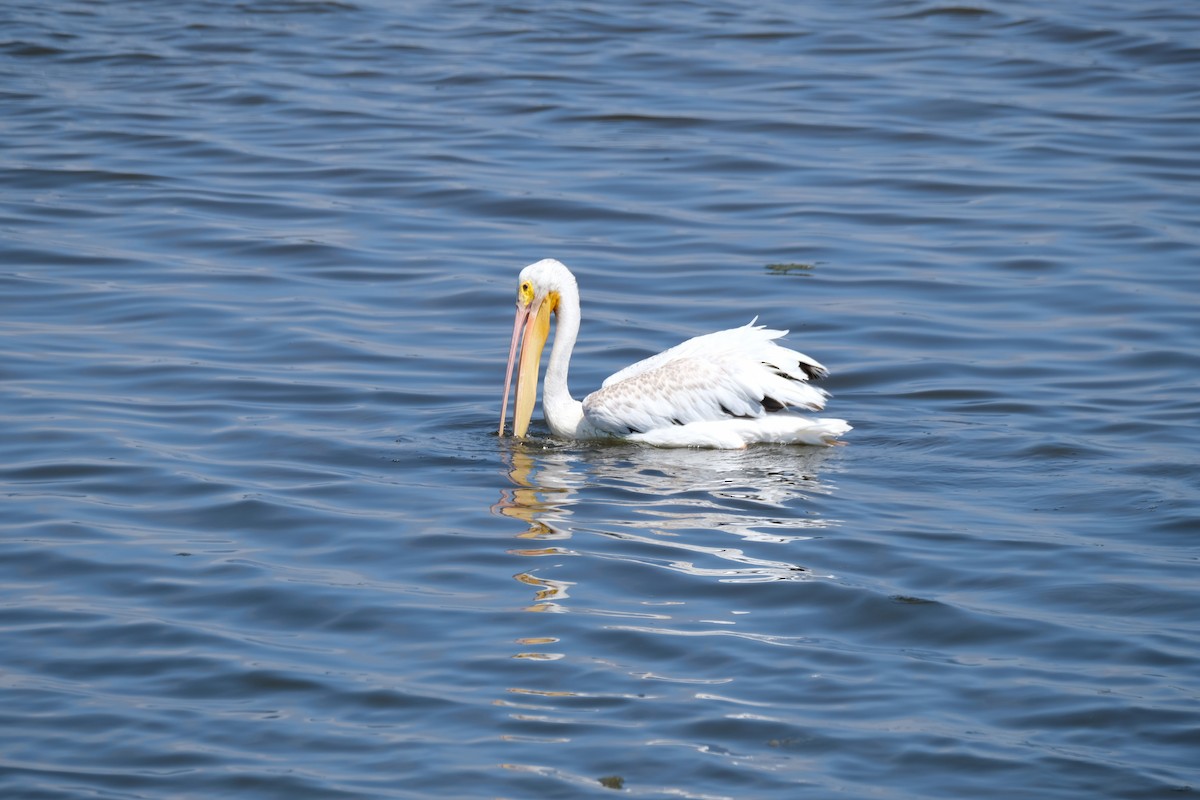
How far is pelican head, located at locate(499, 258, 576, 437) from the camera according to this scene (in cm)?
833

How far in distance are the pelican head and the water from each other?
286 millimetres

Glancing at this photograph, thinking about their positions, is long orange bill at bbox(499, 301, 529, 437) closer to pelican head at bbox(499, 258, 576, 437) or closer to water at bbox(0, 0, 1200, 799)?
pelican head at bbox(499, 258, 576, 437)

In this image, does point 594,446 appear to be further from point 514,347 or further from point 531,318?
point 531,318

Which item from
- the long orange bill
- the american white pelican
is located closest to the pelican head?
the long orange bill

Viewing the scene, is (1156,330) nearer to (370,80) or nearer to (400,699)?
(400,699)

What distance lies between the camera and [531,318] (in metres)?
8.58

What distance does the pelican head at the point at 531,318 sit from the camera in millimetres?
8328

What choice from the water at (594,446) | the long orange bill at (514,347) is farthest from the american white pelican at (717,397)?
the water at (594,446)

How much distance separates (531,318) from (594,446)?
76 cm

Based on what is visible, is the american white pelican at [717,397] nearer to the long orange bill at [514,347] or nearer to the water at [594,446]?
the long orange bill at [514,347]

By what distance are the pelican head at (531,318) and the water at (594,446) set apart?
0.94ft

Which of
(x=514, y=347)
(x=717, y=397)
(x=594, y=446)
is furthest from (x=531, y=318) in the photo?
(x=717, y=397)

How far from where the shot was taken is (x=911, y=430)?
807 cm

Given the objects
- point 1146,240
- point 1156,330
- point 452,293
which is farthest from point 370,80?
point 1156,330
